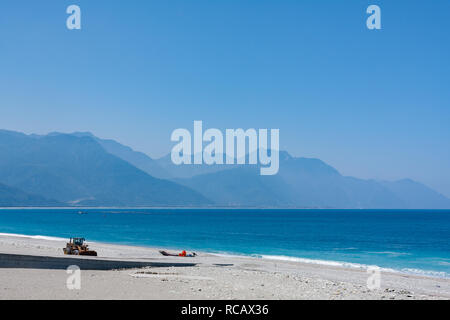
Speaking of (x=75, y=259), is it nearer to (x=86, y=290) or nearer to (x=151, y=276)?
(x=151, y=276)

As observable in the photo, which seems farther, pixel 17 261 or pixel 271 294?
pixel 17 261

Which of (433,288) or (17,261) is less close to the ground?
(17,261)

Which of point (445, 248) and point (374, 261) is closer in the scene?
point (374, 261)

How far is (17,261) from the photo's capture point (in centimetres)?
2234

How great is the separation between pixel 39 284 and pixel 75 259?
5967 mm
